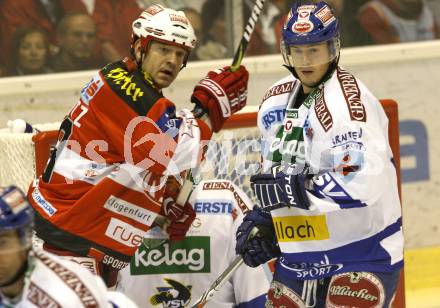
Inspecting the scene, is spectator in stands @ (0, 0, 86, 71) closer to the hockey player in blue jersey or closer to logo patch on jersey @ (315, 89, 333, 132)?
the hockey player in blue jersey

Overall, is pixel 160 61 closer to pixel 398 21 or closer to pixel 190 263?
pixel 190 263

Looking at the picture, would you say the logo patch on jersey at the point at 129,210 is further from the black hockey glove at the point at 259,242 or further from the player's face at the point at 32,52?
the player's face at the point at 32,52

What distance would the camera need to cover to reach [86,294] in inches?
118

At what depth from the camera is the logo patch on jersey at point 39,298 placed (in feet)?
9.65

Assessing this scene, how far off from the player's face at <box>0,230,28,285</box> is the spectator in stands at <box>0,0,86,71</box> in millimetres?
2959

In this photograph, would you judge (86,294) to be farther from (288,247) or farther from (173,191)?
(173,191)

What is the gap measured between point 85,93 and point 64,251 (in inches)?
20.3

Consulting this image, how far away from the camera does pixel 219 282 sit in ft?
14.4

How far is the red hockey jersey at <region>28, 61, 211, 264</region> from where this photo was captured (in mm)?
4211

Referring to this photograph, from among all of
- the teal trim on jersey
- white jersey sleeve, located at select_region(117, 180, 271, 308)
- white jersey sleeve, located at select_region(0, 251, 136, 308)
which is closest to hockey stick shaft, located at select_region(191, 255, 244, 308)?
white jersey sleeve, located at select_region(117, 180, 271, 308)

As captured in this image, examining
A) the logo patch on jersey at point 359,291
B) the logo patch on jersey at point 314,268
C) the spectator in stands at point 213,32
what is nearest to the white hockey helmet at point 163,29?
the logo patch on jersey at point 314,268

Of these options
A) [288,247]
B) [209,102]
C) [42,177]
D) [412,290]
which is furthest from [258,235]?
[412,290]

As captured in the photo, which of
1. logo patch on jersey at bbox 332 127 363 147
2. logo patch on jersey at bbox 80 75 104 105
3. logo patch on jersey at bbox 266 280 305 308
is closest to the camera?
logo patch on jersey at bbox 332 127 363 147

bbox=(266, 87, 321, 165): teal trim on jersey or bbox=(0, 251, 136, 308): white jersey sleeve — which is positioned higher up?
bbox=(0, 251, 136, 308): white jersey sleeve
